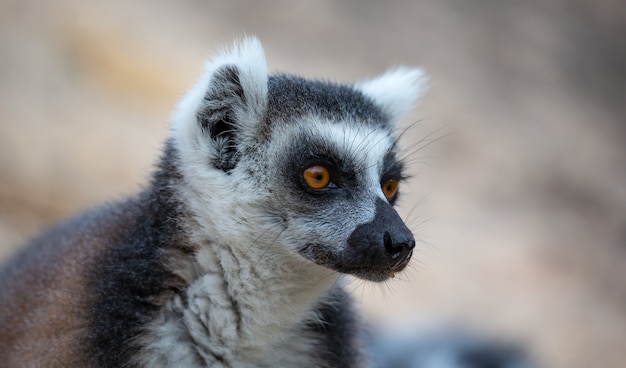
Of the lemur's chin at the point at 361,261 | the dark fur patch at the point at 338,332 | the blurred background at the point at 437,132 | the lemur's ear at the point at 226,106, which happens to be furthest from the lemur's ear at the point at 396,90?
the blurred background at the point at 437,132

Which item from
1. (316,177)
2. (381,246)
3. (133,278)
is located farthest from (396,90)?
(133,278)

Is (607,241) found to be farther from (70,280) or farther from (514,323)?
(70,280)

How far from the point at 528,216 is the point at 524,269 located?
943 millimetres

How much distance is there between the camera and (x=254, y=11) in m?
10.7

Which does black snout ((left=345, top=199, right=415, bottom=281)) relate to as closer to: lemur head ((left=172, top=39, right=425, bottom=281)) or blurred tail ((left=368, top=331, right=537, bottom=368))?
lemur head ((left=172, top=39, right=425, bottom=281))

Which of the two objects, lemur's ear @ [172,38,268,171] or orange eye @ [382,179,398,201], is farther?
orange eye @ [382,179,398,201]

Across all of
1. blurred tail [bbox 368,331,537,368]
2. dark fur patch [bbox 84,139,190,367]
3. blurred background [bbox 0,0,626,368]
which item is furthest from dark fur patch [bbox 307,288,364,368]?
blurred background [bbox 0,0,626,368]

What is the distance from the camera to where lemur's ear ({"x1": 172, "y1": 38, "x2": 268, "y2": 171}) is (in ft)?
11.7

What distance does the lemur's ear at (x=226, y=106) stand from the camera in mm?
3574

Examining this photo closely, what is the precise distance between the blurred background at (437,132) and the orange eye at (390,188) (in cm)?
246

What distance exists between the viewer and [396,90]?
4.30m

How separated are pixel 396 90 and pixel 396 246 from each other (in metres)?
1.28

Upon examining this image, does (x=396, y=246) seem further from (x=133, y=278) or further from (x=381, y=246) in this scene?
(x=133, y=278)

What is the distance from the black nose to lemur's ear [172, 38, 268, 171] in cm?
76
